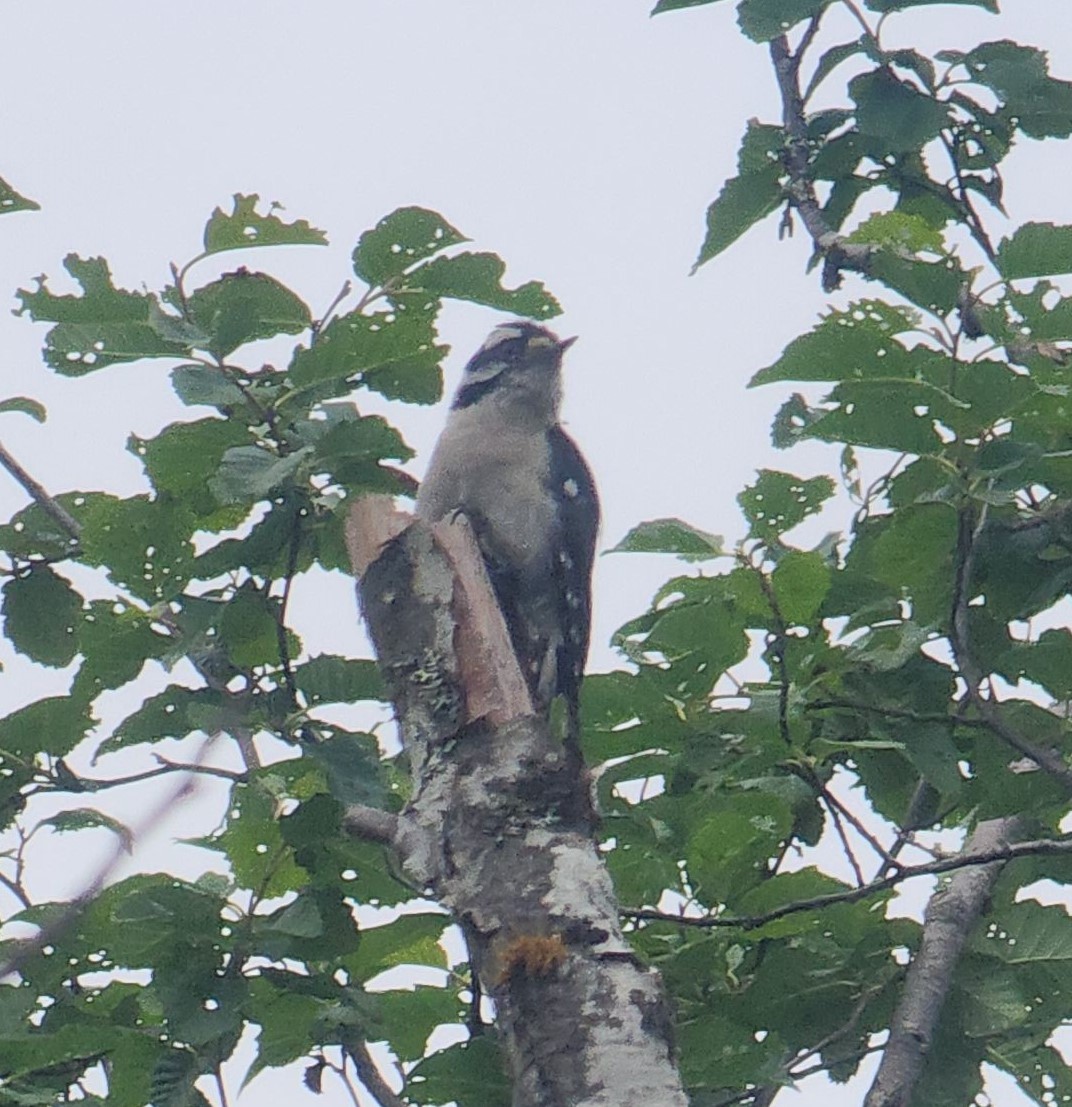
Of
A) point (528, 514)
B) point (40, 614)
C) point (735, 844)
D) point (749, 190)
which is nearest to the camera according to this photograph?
point (735, 844)

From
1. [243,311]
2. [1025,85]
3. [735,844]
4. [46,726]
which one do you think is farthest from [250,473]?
[1025,85]

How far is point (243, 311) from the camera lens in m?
3.69

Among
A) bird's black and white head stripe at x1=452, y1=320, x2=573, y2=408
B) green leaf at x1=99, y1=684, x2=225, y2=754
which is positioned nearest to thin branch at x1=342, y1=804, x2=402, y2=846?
green leaf at x1=99, y1=684, x2=225, y2=754

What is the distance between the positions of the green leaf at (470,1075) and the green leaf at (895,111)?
109 inches

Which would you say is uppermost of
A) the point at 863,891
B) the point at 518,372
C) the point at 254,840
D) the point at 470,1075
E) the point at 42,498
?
the point at 518,372

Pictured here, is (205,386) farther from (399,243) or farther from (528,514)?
(528,514)

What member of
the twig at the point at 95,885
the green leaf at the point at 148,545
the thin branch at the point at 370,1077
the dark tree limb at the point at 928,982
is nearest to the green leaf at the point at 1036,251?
the dark tree limb at the point at 928,982

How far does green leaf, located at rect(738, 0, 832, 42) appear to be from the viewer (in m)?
4.72

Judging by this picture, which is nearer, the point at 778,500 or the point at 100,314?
the point at 100,314

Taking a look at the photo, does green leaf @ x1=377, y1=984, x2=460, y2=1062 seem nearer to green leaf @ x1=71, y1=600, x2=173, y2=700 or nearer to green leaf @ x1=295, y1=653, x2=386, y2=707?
green leaf @ x1=295, y1=653, x2=386, y2=707

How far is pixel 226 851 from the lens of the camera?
13.1 ft

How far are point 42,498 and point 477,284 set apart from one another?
1324 millimetres

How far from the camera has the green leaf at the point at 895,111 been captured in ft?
15.7

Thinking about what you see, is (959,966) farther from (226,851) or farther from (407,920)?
(226,851)
